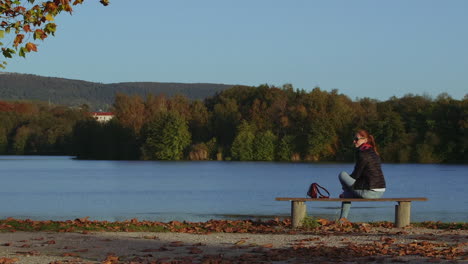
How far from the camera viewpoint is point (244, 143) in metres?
95.8

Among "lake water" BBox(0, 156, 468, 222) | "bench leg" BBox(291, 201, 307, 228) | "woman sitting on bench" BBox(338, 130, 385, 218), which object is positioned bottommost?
"lake water" BBox(0, 156, 468, 222)

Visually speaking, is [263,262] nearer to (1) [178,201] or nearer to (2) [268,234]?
(2) [268,234]

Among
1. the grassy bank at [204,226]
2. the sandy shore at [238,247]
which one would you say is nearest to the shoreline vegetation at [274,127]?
the grassy bank at [204,226]

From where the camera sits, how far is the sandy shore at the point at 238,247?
1104cm

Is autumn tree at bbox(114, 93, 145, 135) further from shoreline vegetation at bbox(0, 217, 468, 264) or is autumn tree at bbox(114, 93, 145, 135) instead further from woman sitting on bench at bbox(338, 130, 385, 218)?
woman sitting on bench at bbox(338, 130, 385, 218)

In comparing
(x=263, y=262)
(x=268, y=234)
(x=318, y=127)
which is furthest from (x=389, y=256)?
(x=318, y=127)

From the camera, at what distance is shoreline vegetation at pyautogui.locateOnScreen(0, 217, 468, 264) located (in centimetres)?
1112

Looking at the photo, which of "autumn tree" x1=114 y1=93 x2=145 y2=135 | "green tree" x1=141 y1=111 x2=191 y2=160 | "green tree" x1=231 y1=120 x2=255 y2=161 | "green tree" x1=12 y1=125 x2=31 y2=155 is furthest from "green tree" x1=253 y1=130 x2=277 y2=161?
"green tree" x1=12 y1=125 x2=31 y2=155

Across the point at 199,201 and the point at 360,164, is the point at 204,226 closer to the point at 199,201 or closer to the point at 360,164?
the point at 360,164

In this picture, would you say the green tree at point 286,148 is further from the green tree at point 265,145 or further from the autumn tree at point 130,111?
the autumn tree at point 130,111

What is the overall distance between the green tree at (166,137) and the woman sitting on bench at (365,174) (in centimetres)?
8091

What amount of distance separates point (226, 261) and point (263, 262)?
0.46 m

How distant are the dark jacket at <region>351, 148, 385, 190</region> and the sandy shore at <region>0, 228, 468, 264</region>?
0.82 metres

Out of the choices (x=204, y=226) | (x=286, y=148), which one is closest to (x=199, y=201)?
(x=204, y=226)
